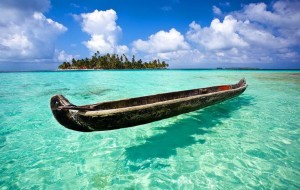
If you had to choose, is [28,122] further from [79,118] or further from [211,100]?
[211,100]

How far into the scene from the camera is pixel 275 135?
614 centimetres

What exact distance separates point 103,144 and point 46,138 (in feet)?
6.56

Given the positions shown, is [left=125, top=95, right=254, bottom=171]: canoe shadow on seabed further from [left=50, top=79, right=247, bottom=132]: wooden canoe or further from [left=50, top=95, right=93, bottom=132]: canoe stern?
[left=50, top=95, right=93, bottom=132]: canoe stern

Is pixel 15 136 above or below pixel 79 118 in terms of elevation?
below

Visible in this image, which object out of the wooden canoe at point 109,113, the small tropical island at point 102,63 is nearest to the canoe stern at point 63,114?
the wooden canoe at point 109,113

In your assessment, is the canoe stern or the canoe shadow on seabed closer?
the canoe stern

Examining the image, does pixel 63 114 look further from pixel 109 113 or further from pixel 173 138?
pixel 173 138

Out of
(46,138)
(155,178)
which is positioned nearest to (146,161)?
(155,178)

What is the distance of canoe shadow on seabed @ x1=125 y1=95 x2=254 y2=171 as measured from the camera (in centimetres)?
475

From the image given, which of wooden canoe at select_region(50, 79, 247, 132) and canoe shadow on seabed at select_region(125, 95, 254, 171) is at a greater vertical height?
wooden canoe at select_region(50, 79, 247, 132)

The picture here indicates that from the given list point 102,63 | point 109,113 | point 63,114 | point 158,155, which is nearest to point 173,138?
point 158,155

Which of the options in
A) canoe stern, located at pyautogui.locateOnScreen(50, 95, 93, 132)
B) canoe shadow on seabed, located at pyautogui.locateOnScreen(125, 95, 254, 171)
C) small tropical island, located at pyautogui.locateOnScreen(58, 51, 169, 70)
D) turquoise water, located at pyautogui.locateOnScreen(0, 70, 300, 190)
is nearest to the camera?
canoe stern, located at pyautogui.locateOnScreen(50, 95, 93, 132)

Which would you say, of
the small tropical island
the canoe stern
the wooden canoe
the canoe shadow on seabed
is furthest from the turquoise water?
the small tropical island

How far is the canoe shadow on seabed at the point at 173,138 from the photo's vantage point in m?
4.75
